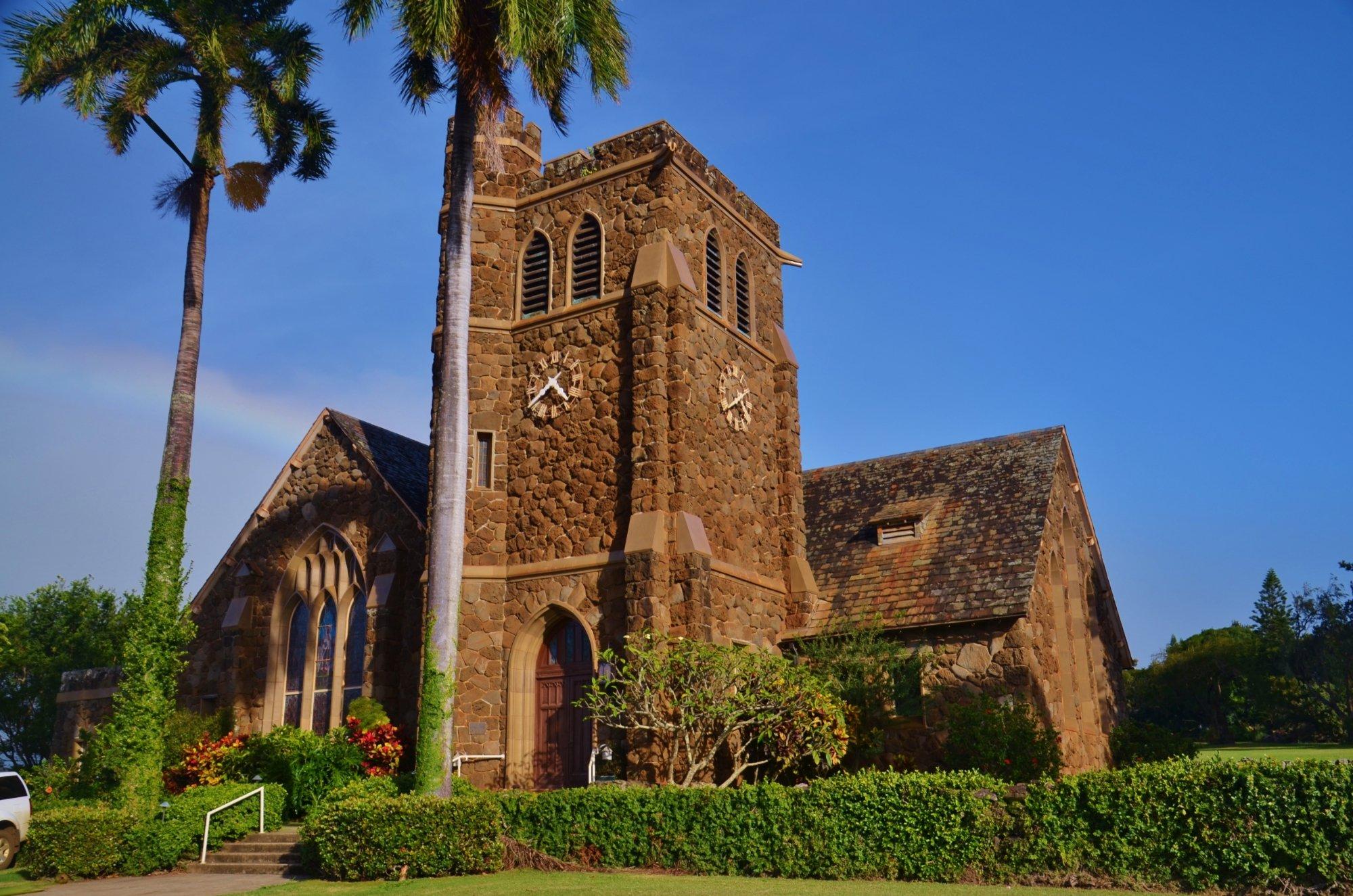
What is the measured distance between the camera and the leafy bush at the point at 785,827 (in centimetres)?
1382

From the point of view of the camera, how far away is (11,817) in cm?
1872

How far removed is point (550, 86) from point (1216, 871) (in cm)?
1439

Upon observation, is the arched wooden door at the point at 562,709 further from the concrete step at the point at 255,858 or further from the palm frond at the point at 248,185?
the palm frond at the point at 248,185

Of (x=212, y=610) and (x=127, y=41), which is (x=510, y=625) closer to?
(x=212, y=610)

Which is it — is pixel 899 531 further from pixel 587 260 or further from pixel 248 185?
pixel 248 185

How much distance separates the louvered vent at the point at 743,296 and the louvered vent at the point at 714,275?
2.19 ft

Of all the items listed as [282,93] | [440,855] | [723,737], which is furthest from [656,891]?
[282,93]

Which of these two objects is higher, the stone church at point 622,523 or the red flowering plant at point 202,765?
the stone church at point 622,523

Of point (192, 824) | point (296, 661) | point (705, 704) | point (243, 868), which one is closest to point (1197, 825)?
point (705, 704)

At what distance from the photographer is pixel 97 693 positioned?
96.7 feet

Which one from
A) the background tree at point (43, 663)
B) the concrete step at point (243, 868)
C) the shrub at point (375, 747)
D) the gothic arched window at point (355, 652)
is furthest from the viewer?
the background tree at point (43, 663)

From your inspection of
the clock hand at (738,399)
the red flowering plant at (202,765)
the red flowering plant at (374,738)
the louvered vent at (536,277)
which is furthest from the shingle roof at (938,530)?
the red flowering plant at (202,765)

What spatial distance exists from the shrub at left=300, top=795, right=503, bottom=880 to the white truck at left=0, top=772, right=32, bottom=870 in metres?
7.12

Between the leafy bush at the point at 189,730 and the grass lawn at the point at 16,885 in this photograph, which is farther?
the leafy bush at the point at 189,730
